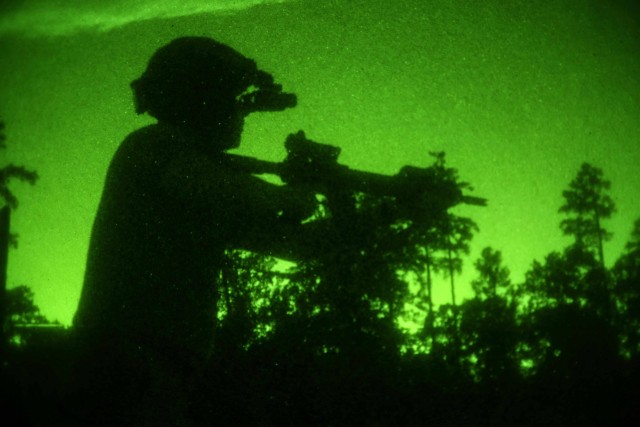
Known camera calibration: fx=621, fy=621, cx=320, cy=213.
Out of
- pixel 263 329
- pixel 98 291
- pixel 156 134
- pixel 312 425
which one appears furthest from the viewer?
pixel 263 329

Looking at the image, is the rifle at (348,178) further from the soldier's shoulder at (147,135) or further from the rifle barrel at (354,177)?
the soldier's shoulder at (147,135)

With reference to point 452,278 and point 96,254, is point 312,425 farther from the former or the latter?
point 452,278

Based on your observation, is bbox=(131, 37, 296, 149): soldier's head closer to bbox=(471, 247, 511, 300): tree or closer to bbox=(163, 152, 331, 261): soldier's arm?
bbox=(163, 152, 331, 261): soldier's arm

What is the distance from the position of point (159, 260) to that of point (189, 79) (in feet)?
2.75

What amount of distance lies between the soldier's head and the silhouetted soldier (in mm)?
283

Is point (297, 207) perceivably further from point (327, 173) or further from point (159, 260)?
point (327, 173)

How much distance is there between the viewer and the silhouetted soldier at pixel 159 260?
77.2 inches

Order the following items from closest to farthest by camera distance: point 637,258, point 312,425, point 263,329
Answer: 1. point 312,425
2. point 263,329
3. point 637,258

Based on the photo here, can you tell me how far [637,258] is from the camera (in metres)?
39.3

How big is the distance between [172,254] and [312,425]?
50.6 ft

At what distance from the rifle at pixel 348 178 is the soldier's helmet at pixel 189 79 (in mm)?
1066

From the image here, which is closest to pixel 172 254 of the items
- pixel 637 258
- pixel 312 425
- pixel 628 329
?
pixel 312 425

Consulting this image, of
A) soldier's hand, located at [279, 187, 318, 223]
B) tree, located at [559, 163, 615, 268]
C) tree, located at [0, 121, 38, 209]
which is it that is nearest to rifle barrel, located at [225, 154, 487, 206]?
soldier's hand, located at [279, 187, 318, 223]

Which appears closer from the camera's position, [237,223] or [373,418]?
[237,223]
